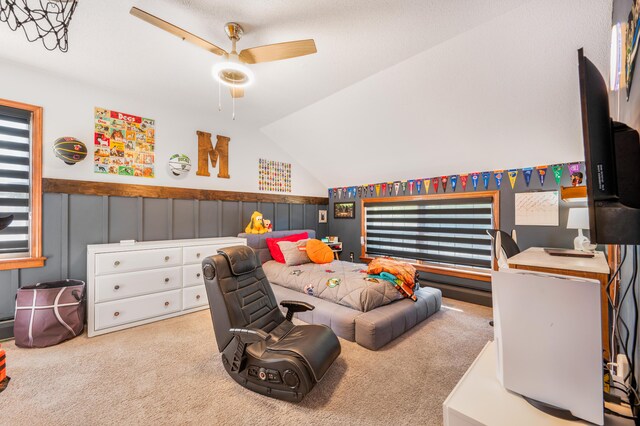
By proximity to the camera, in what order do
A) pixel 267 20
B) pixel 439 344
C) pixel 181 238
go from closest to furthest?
pixel 267 20 → pixel 439 344 → pixel 181 238

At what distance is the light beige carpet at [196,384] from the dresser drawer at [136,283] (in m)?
0.44

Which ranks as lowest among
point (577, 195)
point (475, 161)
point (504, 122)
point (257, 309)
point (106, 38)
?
point (257, 309)

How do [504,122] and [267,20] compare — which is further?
[504,122]

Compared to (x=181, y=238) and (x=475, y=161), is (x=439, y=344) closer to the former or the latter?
(x=475, y=161)

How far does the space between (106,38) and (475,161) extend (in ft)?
14.1

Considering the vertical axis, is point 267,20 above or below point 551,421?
above

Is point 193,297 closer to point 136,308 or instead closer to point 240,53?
point 136,308

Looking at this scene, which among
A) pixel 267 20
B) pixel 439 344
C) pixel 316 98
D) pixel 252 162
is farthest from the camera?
pixel 252 162

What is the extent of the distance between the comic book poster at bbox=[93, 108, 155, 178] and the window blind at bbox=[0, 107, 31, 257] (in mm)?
591

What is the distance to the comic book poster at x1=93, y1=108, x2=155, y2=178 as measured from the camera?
3.26 metres

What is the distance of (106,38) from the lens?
7.50ft

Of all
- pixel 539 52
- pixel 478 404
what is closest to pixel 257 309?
pixel 478 404

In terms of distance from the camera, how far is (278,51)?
204 cm

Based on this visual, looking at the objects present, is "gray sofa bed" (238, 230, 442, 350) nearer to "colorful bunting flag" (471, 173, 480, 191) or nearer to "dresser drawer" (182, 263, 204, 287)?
"dresser drawer" (182, 263, 204, 287)
